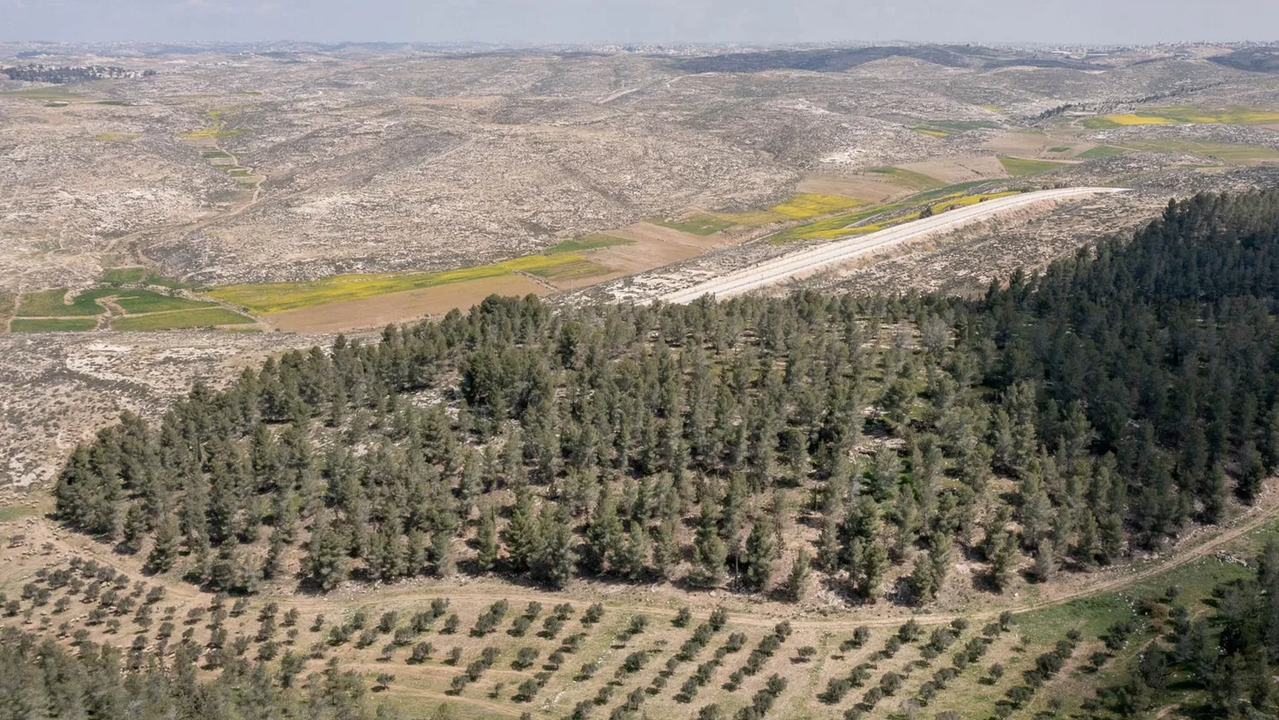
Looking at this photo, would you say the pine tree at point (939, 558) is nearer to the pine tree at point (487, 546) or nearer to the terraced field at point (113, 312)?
the pine tree at point (487, 546)

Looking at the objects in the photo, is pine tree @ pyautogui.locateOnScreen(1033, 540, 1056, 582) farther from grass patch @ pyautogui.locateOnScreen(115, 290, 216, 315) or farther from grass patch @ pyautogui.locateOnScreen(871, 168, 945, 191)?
grass patch @ pyautogui.locateOnScreen(871, 168, 945, 191)

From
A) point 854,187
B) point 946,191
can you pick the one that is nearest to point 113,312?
point 854,187

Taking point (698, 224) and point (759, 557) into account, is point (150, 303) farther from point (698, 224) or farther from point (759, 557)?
point (759, 557)

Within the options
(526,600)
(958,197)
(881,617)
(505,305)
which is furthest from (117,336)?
(958,197)

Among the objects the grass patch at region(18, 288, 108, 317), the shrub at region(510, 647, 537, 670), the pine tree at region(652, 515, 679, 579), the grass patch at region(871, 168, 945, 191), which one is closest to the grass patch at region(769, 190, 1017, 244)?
the grass patch at region(871, 168, 945, 191)

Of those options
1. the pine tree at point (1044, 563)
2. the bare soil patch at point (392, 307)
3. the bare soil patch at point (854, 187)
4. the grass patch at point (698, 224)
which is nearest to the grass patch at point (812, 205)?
the bare soil patch at point (854, 187)
